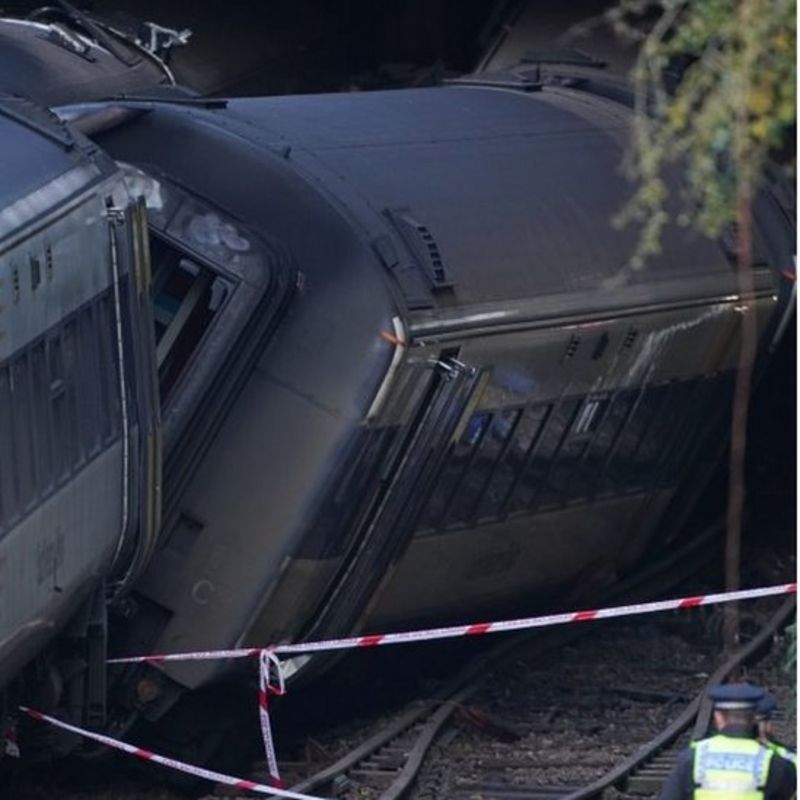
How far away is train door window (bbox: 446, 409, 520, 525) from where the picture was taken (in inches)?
550

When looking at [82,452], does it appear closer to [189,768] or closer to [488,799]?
[189,768]

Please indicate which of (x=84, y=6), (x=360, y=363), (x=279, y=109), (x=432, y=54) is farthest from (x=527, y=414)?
(x=432, y=54)

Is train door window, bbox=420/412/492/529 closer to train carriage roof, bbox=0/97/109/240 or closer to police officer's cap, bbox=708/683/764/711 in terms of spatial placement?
train carriage roof, bbox=0/97/109/240

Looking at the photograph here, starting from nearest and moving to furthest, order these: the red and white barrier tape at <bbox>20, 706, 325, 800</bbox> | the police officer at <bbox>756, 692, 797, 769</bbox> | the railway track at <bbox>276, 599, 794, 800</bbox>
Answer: the police officer at <bbox>756, 692, 797, 769</bbox> < the red and white barrier tape at <bbox>20, 706, 325, 800</bbox> < the railway track at <bbox>276, 599, 794, 800</bbox>

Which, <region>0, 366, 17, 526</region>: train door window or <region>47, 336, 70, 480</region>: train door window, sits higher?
<region>47, 336, 70, 480</region>: train door window

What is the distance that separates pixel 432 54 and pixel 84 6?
3931 mm

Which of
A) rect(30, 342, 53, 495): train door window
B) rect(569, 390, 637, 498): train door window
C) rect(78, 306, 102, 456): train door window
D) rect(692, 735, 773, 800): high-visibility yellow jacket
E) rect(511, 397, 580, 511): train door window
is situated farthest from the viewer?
rect(569, 390, 637, 498): train door window

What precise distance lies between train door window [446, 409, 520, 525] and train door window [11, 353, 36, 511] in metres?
3.38

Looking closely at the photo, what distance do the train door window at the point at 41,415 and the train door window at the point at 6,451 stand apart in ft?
0.96

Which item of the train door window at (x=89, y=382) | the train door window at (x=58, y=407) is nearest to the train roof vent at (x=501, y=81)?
the train door window at (x=89, y=382)

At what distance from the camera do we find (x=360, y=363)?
12992 mm

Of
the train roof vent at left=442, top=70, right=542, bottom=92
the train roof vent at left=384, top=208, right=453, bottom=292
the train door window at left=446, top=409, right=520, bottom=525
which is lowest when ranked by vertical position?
the train door window at left=446, top=409, right=520, bottom=525

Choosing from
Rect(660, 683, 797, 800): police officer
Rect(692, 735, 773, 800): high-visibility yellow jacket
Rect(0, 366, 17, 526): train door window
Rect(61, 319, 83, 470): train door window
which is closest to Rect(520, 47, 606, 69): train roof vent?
Rect(61, 319, 83, 470): train door window

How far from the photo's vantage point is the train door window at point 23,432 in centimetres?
1103
